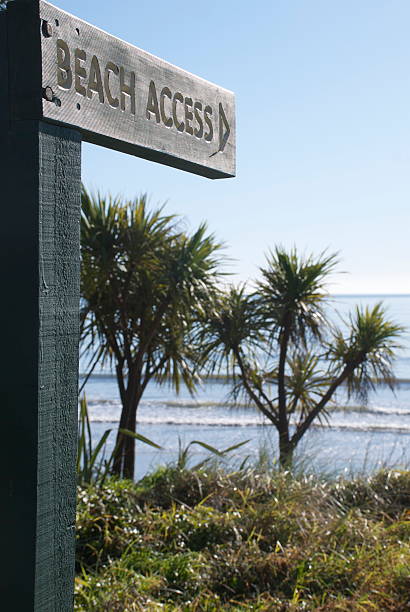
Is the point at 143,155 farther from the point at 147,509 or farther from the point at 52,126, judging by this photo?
the point at 147,509

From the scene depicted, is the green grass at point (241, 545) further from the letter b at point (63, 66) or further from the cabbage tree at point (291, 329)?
the cabbage tree at point (291, 329)

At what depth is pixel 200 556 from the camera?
12.8 feet

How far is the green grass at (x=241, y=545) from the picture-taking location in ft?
11.4

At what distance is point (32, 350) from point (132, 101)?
80 cm

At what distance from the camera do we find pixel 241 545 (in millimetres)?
4016

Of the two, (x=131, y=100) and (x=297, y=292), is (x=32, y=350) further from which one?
(x=297, y=292)

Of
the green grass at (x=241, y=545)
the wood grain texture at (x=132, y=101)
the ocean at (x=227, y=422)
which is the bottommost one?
the ocean at (x=227, y=422)

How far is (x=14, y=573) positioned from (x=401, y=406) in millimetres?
25180

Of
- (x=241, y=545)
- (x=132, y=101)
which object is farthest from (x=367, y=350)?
(x=132, y=101)

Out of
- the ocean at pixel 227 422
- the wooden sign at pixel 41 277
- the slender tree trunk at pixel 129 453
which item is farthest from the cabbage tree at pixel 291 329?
the wooden sign at pixel 41 277

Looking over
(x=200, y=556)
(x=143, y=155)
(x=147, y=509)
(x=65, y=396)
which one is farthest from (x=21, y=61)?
(x=147, y=509)

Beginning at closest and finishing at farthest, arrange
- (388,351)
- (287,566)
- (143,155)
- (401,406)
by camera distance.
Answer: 1. (143,155)
2. (287,566)
3. (388,351)
4. (401,406)

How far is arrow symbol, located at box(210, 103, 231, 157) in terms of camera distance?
2.48 m

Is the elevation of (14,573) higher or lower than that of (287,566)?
higher
